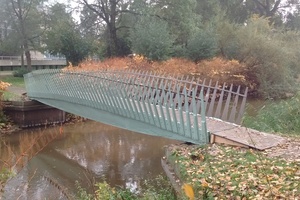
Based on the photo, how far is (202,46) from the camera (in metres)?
21.3

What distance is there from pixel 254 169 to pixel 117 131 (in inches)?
383

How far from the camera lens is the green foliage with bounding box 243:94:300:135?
9.24m

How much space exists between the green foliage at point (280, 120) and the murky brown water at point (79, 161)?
3.05 metres

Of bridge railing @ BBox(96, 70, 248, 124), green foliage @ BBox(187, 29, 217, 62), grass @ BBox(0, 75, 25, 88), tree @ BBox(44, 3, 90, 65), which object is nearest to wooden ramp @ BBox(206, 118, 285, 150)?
bridge railing @ BBox(96, 70, 248, 124)

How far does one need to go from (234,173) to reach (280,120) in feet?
18.7

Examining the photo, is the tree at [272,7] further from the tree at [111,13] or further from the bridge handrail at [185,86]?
the bridge handrail at [185,86]

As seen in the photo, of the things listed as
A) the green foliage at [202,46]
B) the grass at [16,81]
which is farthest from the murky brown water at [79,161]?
the grass at [16,81]

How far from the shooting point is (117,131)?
14195 mm

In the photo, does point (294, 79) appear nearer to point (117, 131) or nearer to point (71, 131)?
point (117, 131)

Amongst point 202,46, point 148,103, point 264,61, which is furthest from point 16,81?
point 148,103

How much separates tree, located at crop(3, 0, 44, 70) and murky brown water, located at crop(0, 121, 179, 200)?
16.4m

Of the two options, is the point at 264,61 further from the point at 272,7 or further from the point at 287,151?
the point at 272,7

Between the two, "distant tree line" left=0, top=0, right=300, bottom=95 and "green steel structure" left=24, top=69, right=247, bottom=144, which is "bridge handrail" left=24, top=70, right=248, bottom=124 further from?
"distant tree line" left=0, top=0, right=300, bottom=95

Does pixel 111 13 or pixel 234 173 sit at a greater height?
pixel 111 13
